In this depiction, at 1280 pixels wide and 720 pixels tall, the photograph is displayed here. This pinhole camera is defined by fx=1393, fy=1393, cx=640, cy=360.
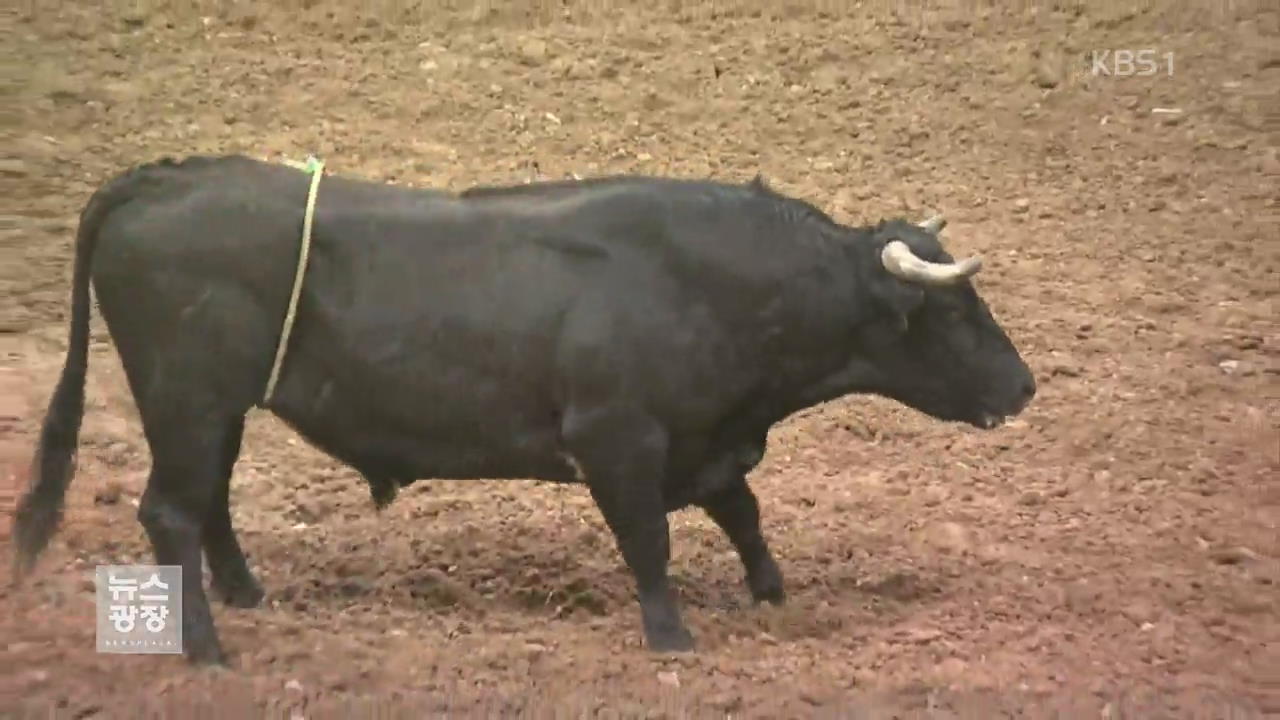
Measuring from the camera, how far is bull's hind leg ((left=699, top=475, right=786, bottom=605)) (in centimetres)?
287

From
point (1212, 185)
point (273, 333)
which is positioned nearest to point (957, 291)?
point (273, 333)

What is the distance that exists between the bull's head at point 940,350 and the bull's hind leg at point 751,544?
378 millimetres

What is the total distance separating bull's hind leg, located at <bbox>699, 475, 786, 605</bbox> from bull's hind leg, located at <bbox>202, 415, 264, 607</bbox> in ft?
3.09

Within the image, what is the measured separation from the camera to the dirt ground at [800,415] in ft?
7.84

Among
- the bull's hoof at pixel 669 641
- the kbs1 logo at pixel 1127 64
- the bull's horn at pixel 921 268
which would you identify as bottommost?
the bull's hoof at pixel 669 641

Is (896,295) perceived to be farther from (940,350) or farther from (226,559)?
(226,559)

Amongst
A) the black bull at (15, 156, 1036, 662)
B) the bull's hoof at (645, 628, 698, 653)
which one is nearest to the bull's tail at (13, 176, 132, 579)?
the black bull at (15, 156, 1036, 662)

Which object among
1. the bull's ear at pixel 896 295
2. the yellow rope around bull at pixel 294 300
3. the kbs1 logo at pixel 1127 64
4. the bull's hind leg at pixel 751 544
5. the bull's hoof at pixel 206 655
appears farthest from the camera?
the kbs1 logo at pixel 1127 64

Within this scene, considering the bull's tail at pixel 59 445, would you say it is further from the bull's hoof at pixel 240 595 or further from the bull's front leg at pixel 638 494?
the bull's front leg at pixel 638 494

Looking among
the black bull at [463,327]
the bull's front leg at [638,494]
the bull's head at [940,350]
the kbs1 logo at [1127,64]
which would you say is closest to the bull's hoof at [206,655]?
the black bull at [463,327]

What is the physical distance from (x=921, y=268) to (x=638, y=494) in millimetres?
670

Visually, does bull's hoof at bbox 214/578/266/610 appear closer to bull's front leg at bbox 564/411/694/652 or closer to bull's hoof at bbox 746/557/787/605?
bull's front leg at bbox 564/411/694/652

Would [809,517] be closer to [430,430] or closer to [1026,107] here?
[430,430]

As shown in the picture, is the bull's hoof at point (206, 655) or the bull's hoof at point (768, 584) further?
the bull's hoof at point (768, 584)
